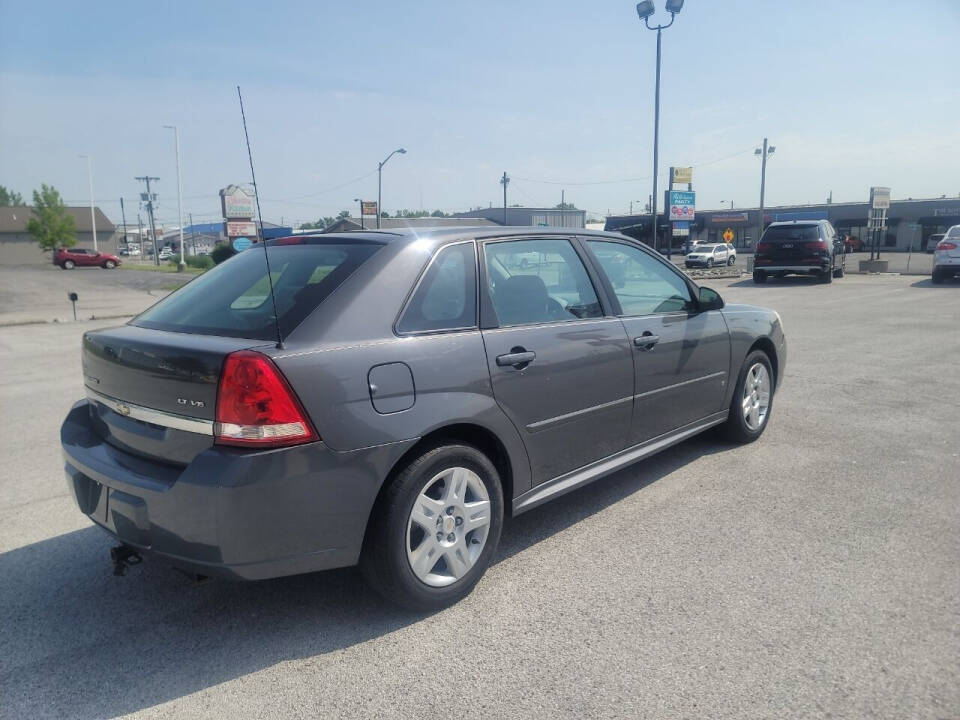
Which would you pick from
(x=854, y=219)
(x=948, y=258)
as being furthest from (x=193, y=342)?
(x=854, y=219)

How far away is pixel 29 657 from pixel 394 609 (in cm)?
141

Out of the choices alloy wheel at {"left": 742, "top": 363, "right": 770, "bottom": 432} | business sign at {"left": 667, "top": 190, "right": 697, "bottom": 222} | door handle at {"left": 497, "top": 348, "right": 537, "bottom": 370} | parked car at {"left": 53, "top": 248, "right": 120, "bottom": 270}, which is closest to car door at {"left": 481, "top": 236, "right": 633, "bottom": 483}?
door handle at {"left": 497, "top": 348, "right": 537, "bottom": 370}

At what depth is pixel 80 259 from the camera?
49.2 metres

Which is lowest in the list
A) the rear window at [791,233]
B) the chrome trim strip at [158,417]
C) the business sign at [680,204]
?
the chrome trim strip at [158,417]

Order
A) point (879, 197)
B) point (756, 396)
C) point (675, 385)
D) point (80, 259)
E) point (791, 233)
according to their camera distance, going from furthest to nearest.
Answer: point (80, 259) < point (879, 197) < point (791, 233) < point (756, 396) < point (675, 385)

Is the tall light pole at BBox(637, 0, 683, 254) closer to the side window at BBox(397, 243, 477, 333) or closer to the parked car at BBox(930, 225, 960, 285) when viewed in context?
the parked car at BBox(930, 225, 960, 285)

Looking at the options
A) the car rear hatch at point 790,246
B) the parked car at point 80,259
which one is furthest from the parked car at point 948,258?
the parked car at point 80,259

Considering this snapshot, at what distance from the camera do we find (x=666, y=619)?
299 cm

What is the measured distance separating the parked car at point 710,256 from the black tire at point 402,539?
130 ft

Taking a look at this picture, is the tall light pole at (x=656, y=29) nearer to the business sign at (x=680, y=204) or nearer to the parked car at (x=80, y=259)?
the business sign at (x=680, y=204)

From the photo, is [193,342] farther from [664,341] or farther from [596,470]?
[664,341]

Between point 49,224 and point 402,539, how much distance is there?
7425 cm

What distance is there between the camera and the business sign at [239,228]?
37.2 m

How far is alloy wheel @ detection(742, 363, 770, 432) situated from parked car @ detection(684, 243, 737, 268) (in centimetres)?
3662
